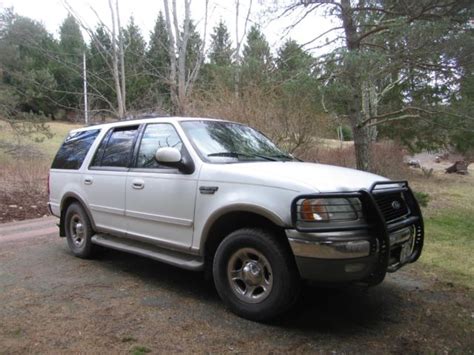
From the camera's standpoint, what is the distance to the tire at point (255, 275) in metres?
3.83

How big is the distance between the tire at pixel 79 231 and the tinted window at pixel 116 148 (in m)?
0.73

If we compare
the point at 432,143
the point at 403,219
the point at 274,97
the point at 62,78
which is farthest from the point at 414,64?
the point at 62,78

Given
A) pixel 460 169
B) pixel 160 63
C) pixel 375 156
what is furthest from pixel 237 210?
pixel 460 169

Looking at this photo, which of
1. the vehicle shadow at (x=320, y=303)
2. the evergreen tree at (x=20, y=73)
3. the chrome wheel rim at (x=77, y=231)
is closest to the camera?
the vehicle shadow at (x=320, y=303)

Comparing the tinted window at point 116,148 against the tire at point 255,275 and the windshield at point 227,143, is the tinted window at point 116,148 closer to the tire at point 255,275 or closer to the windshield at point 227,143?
the windshield at point 227,143

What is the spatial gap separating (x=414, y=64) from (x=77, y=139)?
649 cm

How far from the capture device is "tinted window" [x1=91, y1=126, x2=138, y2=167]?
18.3 feet

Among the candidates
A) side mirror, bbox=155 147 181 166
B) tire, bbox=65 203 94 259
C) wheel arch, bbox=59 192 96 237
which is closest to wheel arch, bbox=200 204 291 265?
side mirror, bbox=155 147 181 166

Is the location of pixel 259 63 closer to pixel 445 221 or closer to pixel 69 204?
pixel 445 221

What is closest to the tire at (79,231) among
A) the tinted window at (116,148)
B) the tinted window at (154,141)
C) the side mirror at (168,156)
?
the tinted window at (116,148)

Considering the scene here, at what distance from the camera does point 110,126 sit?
20.0 ft

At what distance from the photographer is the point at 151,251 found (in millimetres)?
5070

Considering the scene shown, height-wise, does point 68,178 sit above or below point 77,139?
below

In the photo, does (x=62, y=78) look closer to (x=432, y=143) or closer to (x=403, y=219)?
(x=432, y=143)
